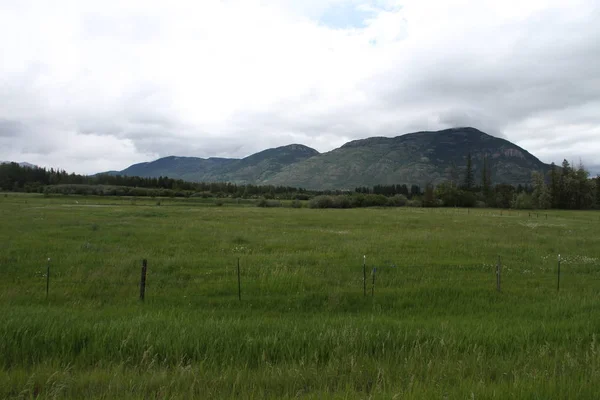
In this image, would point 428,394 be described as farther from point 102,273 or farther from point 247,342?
point 102,273

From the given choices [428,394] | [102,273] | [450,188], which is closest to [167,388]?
[428,394]

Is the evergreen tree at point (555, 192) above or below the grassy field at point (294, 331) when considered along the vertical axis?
above

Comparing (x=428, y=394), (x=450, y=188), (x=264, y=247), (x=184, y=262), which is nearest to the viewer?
(x=428, y=394)

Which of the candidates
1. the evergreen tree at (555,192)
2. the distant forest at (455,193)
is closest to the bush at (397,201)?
the distant forest at (455,193)

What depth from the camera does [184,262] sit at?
17.0 metres

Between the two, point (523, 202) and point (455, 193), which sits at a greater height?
point (455, 193)

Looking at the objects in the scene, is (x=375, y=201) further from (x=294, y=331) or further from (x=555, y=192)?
(x=294, y=331)

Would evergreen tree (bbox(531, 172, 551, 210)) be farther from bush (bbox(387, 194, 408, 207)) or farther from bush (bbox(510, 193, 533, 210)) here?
bush (bbox(387, 194, 408, 207))

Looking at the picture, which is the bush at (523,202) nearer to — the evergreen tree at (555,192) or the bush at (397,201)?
the evergreen tree at (555,192)

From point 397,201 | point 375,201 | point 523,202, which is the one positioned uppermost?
point 523,202

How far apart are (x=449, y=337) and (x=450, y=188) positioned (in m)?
164

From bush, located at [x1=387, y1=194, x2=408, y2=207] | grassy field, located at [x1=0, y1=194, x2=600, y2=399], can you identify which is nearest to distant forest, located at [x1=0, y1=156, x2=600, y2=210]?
bush, located at [x1=387, y1=194, x2=408, y2=207]

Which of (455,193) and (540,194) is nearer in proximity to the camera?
(540,194)

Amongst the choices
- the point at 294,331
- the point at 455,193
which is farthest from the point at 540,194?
the point at 294,331
